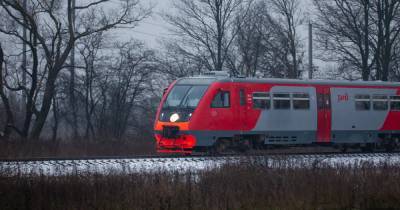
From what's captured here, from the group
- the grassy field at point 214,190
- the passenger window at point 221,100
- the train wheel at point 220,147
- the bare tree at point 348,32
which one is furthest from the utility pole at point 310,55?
the grassy field at point 214,190

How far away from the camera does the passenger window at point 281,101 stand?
25578mm

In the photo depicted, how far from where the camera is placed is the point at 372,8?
40312mm

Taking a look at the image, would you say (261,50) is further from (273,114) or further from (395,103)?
(273,114)

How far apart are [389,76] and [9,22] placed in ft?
74.3

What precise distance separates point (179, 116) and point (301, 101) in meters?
5.20

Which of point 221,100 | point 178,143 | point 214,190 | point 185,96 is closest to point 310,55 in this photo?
point 221,100

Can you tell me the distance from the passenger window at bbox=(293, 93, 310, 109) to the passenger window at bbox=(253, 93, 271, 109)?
1.24 metres

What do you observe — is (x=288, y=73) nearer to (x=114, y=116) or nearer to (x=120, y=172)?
(x=114, y=116)

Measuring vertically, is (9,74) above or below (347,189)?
above

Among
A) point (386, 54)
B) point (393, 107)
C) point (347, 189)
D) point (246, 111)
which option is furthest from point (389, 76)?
point (347, 189)

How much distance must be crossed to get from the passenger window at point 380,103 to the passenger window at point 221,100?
23.7 feet

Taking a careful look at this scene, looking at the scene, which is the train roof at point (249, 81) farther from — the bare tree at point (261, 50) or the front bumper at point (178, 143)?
the bare tree at point (261, 50)

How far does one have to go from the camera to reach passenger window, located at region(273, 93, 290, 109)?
83.9ft

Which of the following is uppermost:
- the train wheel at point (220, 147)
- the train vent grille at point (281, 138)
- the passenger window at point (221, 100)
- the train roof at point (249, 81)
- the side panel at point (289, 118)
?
the train roof at point (249, 81)
